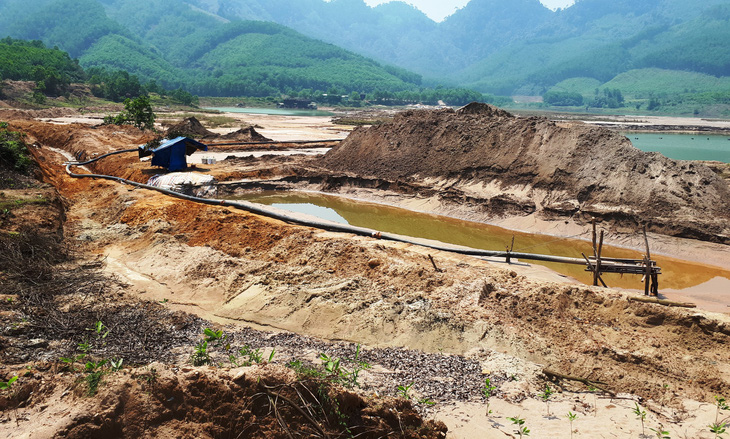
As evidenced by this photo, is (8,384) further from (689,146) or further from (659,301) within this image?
(689,146)

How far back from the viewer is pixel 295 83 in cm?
18425

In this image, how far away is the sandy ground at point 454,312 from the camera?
722 centimetres

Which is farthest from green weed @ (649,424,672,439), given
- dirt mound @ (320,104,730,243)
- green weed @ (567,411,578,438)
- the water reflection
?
dirt mound @ (320,104,730,243)

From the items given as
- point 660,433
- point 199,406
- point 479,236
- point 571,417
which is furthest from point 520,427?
point 479,236

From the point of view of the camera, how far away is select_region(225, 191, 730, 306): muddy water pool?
606 inches

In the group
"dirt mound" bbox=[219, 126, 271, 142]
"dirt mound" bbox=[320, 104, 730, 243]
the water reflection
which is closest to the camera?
the water reflection

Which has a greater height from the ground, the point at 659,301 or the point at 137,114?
the point at 137,114

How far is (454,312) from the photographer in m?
10.0

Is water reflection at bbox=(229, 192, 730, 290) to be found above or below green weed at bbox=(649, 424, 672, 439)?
below

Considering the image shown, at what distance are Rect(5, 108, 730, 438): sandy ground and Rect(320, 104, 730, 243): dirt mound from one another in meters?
4.97

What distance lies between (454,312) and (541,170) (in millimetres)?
14812

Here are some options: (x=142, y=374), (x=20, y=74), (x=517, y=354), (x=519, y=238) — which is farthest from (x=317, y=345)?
(x=20, y=74)

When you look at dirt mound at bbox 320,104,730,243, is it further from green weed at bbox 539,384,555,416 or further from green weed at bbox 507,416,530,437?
green weed at bbox 507,416,530,437

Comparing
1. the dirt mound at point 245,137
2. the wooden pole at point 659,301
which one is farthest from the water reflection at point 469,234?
the dirt mound at point 245,137
